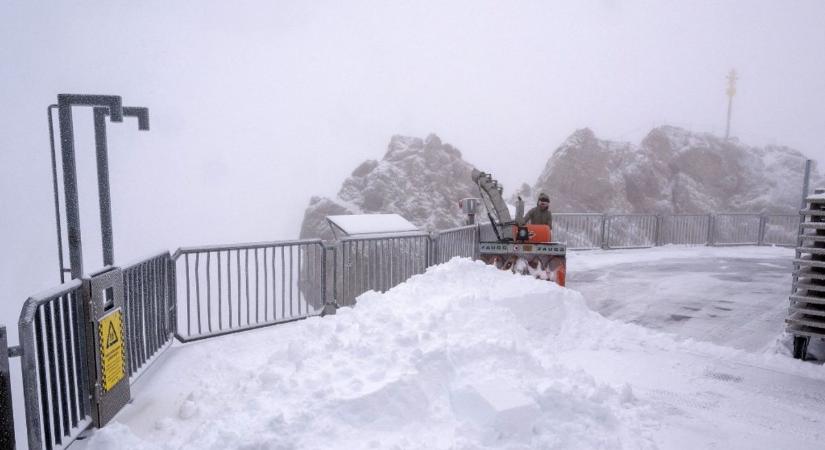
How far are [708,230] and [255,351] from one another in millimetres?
17936

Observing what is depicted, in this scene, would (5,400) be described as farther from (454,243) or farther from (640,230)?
(640,230)

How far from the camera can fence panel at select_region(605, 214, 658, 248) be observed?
54.9ft

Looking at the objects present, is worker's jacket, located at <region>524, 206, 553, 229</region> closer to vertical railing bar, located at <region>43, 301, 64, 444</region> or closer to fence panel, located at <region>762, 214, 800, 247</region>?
vertical railing bar, located at <region>43, 301, 64, 444</region>

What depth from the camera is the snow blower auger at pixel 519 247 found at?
912 centimetres

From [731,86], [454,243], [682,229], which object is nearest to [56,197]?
[454,243]

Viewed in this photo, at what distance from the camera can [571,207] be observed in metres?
38.3

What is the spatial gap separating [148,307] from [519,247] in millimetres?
6694

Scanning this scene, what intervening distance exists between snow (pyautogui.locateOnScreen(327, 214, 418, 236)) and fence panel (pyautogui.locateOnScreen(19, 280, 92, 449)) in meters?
4.53

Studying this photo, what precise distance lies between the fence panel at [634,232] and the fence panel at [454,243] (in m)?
7.87

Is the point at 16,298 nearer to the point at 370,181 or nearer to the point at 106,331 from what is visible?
the point at 370,181

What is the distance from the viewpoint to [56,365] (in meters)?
3.85

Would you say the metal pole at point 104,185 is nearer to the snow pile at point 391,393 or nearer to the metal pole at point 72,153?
the metal pole at point 72,153

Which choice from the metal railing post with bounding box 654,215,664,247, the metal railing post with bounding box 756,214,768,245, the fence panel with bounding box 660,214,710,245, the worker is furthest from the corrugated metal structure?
the metal railing post with bounding box 756,214,768,245

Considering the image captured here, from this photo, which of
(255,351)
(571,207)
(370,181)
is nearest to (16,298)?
(370,181)
